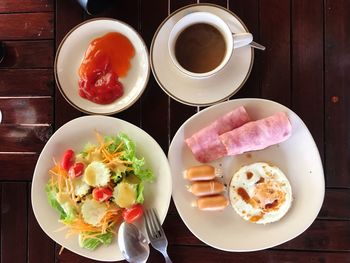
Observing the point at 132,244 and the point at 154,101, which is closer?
the point at 132,244

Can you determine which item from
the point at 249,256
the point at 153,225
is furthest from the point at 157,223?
the point at 249,256

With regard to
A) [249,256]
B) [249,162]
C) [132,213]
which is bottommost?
[249,256]


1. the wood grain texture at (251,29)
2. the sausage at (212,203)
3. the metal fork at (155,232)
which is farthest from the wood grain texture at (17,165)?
the wood grain texture at (251,29)

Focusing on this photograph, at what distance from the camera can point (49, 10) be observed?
1157 millimetres

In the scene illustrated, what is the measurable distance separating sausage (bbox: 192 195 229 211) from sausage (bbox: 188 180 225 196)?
0.04 ft

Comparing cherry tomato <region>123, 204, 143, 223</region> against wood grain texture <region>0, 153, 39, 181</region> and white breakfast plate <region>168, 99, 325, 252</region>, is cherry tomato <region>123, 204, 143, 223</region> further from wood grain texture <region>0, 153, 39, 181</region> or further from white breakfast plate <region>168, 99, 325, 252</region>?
wood grain texture <region>0, 153, 39, 181</region>

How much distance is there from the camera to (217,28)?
1.05m

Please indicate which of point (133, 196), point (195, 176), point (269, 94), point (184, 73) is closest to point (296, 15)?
point (269, 94)

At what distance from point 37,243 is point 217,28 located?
2.32 ft

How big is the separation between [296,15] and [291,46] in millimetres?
77

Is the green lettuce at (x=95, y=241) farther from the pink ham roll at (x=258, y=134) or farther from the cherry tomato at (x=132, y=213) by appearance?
the pink ham roll at (x=258, y=134)

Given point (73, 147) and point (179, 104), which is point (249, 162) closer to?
point (179, 104)

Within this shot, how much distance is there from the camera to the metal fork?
1060 mm

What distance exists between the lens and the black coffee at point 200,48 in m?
1.06
